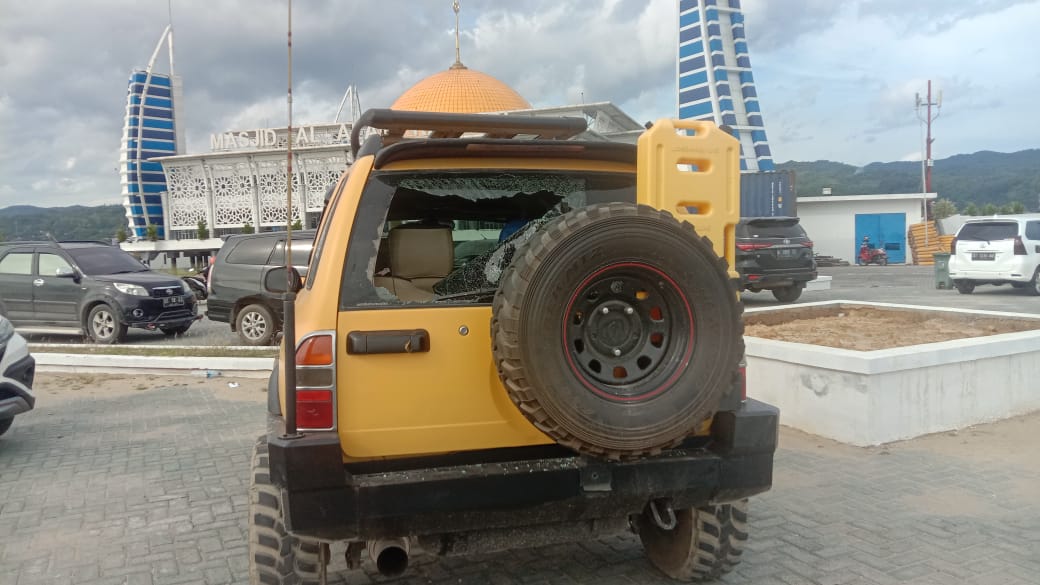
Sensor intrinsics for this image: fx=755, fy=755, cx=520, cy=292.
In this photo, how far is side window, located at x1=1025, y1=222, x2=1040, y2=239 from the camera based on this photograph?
16.7 meters

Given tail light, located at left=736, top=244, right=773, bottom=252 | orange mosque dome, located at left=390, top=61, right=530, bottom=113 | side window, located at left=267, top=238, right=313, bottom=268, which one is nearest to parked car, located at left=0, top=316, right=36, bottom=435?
side window, located at left=267, top=238, right=313, bottom=268

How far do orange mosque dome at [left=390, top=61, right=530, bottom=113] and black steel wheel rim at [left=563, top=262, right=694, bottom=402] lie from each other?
5963 cm

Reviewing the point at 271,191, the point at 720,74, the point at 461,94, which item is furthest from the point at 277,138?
the point at 720,74

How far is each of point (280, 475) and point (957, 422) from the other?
5746mm

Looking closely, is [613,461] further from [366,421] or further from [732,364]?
[366,421]

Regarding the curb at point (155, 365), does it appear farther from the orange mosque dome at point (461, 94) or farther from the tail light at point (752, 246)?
the orange mosque dome at point (461, 94)

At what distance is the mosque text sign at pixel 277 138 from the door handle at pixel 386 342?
72.7 meters

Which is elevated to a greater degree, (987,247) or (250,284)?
(987,247)

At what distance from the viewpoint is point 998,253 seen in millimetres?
16922

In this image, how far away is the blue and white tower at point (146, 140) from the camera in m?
76.0

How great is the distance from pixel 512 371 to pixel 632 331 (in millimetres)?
528

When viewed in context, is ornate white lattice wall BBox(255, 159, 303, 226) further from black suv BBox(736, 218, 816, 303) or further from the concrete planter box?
the concrete planter box

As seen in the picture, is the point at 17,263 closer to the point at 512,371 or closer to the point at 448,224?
the point at 448,224

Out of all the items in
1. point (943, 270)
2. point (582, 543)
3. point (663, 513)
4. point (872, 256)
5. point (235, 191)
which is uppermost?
point (235, 191)
